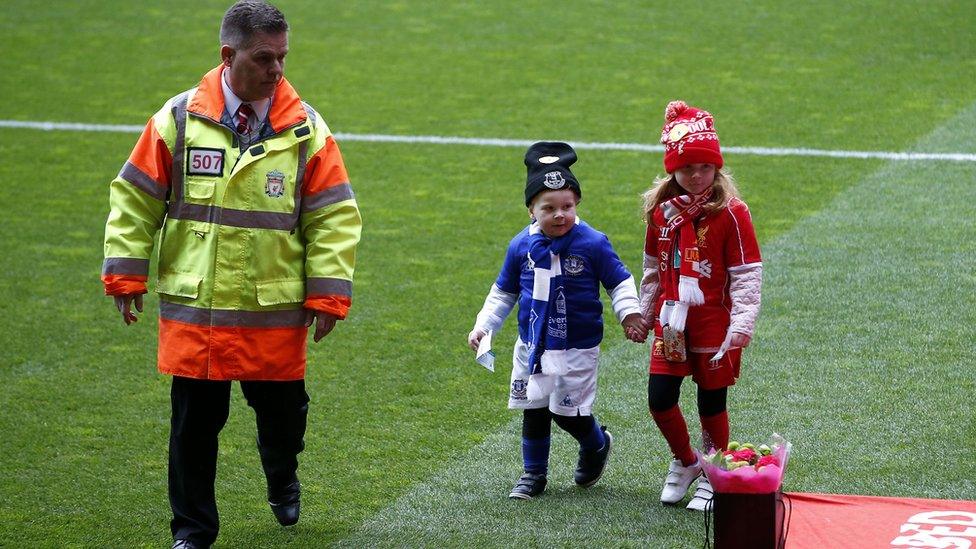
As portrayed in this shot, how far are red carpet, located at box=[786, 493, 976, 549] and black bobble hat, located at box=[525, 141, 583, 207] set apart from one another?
4.00ft

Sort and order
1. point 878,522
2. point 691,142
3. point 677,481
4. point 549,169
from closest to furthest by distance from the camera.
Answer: point 878,522, point 691,142, point 549,169, point 677,481

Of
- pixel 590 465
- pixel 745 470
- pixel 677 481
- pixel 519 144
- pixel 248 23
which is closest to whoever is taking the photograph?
pixel 745 470

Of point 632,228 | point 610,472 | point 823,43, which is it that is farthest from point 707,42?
point 610,472

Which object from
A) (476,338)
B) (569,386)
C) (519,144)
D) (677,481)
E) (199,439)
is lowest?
(677,481)

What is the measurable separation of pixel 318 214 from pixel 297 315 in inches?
12.1

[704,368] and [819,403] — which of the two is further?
[819,403]

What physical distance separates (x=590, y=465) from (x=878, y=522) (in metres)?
0.96

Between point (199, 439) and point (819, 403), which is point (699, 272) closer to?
point (819, 403)

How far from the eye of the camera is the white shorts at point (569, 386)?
4.50m

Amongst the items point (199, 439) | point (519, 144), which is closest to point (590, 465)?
point (199, 439)

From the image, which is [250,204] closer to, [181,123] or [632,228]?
[181,123]

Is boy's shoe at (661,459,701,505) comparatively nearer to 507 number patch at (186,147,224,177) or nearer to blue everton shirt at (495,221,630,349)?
blue everton shirt at (495,221,630,349)

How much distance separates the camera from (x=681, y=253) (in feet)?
14.4

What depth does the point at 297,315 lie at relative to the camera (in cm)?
414
